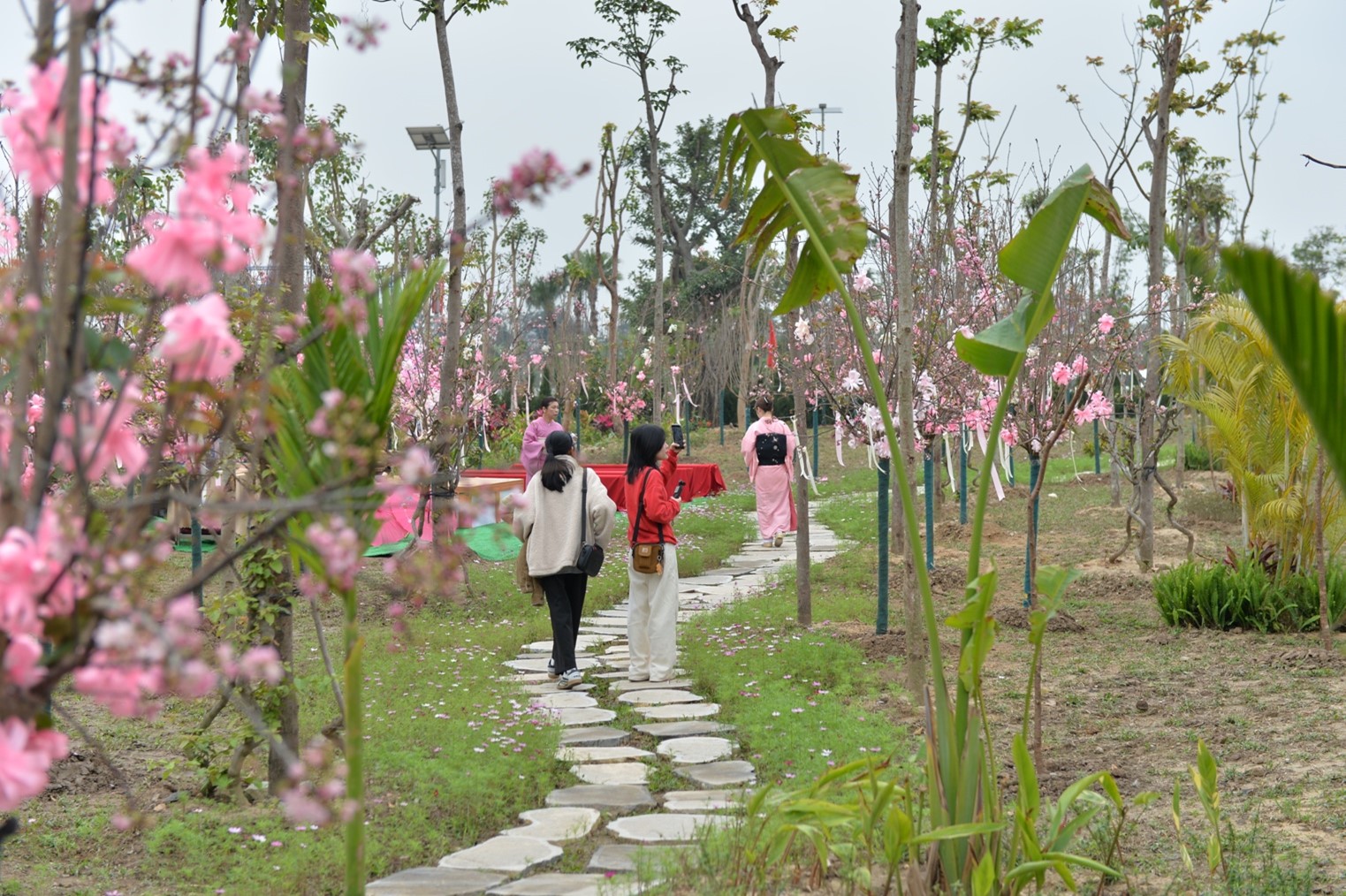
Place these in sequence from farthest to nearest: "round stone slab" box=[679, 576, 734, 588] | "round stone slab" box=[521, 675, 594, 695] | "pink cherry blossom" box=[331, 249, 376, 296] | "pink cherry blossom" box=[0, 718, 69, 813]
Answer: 1. "round stone slab" box=[679, 576, 734, 588]
2. "round stone slab" box=[521, 675, 594, 695]
3. "pink cherry blossom" box=[331, 249, 376, 296]
4. "pink cherry blossom" box=[0, 718, 69, 813]

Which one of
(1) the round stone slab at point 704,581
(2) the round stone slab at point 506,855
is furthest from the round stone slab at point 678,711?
(1) the round stone slab at point 704,581

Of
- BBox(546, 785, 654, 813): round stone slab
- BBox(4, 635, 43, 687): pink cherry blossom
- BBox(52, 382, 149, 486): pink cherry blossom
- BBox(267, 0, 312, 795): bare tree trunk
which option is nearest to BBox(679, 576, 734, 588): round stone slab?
BBox(546, 785, 654, 813): round stone slab

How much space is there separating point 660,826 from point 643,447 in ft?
10.7

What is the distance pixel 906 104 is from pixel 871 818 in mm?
4501

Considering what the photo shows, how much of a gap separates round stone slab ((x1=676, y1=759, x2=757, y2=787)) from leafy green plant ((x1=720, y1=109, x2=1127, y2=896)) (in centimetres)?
136

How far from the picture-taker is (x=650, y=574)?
7.80 meters

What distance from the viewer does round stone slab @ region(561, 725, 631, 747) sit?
6.18 m

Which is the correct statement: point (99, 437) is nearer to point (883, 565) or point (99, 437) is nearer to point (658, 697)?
point (658, 697)

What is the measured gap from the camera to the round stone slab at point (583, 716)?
21.6ft

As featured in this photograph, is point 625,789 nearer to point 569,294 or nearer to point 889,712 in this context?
point 889,712

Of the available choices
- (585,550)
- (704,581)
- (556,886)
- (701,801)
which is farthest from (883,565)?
(556,886)

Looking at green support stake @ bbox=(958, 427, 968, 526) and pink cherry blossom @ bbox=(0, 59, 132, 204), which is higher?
pink cherry blossom @ bbox=(0, 59, 132, 204)

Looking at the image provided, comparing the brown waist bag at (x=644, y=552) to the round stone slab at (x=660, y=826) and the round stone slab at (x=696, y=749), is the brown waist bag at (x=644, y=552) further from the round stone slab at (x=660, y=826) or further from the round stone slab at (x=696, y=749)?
the round stone slab at (x=660, y=826)

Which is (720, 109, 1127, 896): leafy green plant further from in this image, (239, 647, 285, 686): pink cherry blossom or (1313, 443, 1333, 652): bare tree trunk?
(1313, 443, 1333, 652): bare tree trunk
